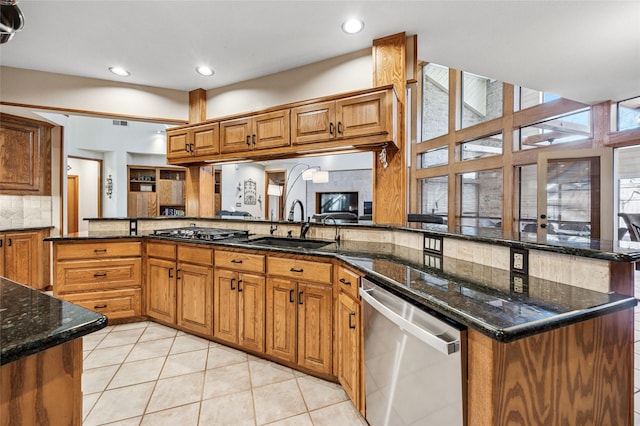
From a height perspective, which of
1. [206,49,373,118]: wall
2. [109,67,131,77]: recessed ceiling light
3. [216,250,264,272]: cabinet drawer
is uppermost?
[109,67,131,77]: recessed ceiling light

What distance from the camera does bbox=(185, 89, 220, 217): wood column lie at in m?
3.55

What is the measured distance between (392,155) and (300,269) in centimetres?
127

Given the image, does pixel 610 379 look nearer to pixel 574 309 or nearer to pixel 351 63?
pixel 574 309

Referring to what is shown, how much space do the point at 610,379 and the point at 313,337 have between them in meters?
1.41

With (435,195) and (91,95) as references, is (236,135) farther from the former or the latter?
(435,195)

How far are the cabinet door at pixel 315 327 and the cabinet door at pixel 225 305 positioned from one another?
1.98 feet

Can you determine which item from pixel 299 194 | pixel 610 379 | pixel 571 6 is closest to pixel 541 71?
pixel 571 6

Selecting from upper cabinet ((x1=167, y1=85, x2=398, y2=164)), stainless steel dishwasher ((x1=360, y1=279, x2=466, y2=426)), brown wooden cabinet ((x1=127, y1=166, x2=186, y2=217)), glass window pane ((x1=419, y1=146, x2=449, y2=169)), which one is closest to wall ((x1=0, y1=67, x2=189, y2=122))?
upper cabinet ((x1=167, y1=85, x2=398, y2=164))

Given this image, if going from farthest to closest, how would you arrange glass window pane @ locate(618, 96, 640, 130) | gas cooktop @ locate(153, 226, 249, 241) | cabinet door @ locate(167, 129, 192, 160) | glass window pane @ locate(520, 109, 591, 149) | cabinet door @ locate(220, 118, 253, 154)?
glass window pane @ locate(520, 109, 591, 149) < glass window pane @ locate(618, 96, 640, 130) < cabinet door @ locate(167, 129, 192, 160) < cabinet door @ locate(220, 118, 253, 154) < gas cooktop @ locate(153, 226, 249, 241)

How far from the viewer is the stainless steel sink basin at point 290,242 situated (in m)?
2.43

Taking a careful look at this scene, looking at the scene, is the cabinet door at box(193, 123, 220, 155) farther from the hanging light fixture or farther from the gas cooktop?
the hanging light fixture

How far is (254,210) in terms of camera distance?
186 inches

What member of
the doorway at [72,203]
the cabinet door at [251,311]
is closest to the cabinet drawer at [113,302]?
the cabinet door at [251,311]

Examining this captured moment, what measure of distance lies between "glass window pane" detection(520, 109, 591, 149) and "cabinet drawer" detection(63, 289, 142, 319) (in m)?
6.44
